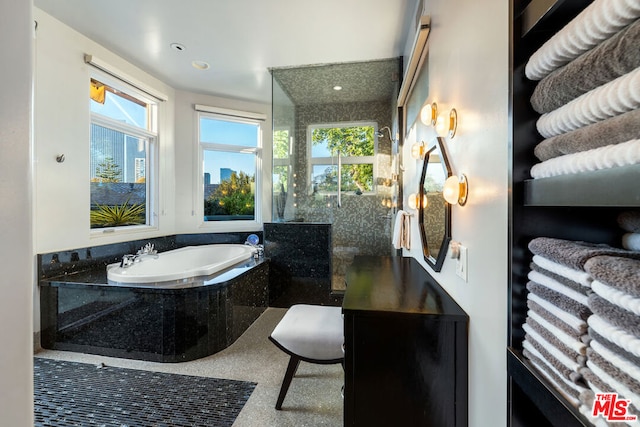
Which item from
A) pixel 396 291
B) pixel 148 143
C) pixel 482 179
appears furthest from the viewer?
pixel 148 143

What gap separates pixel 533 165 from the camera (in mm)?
646

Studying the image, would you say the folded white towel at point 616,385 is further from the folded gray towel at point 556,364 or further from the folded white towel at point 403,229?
the folded white towel at point 403,229

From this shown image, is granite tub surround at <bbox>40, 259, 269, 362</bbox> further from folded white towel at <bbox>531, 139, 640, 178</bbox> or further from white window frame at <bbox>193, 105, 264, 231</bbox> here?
folded white towel at <bbox>531, 139, 640, 178</bbox>

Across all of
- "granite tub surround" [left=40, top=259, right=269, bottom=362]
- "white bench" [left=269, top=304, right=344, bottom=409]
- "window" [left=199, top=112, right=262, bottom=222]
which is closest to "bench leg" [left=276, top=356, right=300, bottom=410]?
"white bench" [left=269, top=304, right=344, bottom=409]

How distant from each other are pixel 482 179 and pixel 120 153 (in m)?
3.88

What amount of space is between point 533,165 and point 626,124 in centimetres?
27

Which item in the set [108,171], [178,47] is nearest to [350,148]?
[178,47]

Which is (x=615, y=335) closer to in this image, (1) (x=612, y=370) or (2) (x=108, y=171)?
(1) (x=612, y=370)

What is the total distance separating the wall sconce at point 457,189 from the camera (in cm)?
108

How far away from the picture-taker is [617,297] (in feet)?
1.32

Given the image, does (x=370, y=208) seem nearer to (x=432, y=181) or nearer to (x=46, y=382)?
(x=432, y=181)

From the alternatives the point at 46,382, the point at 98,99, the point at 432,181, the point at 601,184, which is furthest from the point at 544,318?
the point at 98,99

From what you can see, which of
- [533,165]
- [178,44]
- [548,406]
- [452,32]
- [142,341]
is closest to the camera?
[548,406]

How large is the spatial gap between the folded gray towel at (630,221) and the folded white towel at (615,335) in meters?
0.22
